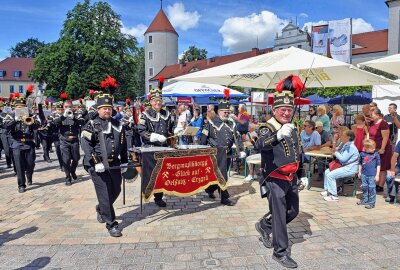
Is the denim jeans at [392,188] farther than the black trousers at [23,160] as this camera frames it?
No

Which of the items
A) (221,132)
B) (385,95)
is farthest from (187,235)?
(385,95)

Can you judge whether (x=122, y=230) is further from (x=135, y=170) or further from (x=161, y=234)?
(x=135, y=170)

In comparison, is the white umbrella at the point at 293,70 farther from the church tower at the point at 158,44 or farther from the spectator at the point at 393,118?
the church tower at the point at 158,44

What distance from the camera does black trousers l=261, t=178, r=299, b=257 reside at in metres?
3.99

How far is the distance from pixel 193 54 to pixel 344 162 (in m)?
70.3

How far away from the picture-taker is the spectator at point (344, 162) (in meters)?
6.58

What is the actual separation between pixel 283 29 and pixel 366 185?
5869cm

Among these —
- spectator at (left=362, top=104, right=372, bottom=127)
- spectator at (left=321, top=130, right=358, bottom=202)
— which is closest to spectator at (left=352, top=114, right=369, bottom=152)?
spectator at (left=362, top=104, right=372, bottom=127)

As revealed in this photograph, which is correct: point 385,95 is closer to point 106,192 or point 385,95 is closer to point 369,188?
point 369,188

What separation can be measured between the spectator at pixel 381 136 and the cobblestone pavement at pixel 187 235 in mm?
800

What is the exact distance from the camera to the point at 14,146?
7.84 meters

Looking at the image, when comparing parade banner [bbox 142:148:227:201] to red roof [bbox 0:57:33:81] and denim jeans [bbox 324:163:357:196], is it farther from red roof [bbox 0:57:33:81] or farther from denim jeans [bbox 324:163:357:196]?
red roof [bbox 0:57:33:81]

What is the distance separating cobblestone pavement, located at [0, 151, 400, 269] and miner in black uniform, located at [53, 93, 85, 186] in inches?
51.0

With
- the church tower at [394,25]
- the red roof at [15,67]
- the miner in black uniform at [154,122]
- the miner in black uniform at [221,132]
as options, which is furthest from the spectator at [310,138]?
the red roof at [15,67]
